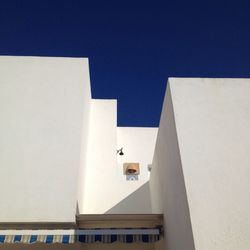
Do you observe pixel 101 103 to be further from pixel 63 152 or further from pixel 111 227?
pixel 111 227

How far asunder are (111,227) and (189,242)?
397 cm

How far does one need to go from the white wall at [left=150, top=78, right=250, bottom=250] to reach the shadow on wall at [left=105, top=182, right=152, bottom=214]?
15.6 feet

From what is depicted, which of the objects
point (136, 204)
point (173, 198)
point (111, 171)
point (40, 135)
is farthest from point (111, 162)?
point (173, 198)

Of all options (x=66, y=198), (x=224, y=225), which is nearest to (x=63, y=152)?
(x=66, y=198)

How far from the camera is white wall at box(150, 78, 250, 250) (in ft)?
16.6

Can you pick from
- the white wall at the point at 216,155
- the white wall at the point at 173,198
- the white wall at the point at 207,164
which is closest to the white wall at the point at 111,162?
the white wall at the point at 173,198

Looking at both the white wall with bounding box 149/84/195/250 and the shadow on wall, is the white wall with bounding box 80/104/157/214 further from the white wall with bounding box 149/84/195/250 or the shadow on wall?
the white wall with bounding box 149/84/195/250

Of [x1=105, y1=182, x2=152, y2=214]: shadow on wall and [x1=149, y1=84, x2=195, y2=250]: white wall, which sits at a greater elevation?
[x1=105, y1=182, x2=152, y2=214]: shadow on wall

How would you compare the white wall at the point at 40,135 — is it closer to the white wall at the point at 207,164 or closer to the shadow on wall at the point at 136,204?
the white wall at the point at 207,164

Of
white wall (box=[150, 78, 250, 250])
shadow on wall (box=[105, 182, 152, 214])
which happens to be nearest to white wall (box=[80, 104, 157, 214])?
shadow on wall (box=[105, 182, 152, 214])

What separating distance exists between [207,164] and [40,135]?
6650 mm

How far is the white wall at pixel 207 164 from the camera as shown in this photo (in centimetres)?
506

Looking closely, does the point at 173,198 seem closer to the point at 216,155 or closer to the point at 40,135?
the point at 216,155

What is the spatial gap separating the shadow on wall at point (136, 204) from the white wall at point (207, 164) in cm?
476
